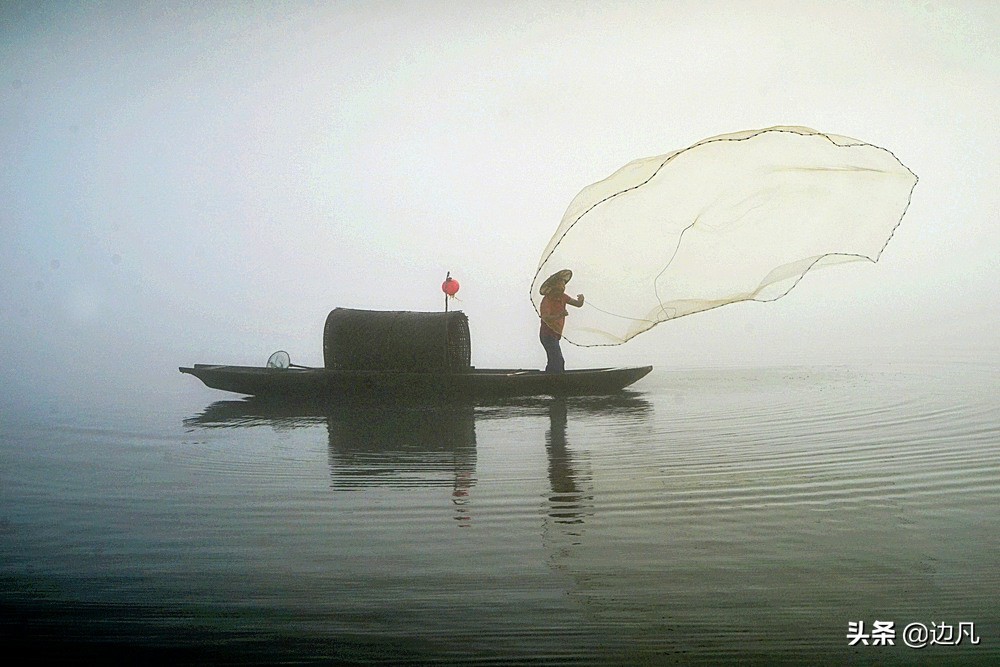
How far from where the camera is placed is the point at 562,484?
4.71 meters

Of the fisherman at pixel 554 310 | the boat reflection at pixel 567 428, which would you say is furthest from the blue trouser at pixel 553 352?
the boat reflection at pixel 567 428

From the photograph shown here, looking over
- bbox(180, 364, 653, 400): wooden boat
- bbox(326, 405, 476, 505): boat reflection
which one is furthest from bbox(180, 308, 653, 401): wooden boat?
bbox(326, 405, 476, 505): boat reflection

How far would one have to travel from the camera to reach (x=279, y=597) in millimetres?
2959

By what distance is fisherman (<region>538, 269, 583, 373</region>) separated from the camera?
671 centimetres

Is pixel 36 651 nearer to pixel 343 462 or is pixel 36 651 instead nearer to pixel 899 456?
pixel 343 462

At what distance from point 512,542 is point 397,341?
19.1 ft

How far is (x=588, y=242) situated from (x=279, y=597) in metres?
3.26

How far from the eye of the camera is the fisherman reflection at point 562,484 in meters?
4.02

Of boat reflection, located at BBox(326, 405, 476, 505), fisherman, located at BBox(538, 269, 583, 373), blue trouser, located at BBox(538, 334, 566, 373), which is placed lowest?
boat reflection, located at BBox(326, 405, 476, 505)

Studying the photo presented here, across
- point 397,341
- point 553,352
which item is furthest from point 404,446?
point 553,352

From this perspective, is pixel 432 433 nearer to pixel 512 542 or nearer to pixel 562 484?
→ pixel 562 484

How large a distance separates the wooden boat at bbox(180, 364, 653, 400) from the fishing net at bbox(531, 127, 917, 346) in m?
2.87

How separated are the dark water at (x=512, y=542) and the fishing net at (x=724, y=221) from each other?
1.01 m

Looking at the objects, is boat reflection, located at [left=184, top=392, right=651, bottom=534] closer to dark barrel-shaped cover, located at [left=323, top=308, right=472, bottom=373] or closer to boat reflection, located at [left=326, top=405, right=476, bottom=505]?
boat reflection, located at [left=326, top=405, right=476, bottom=505]
